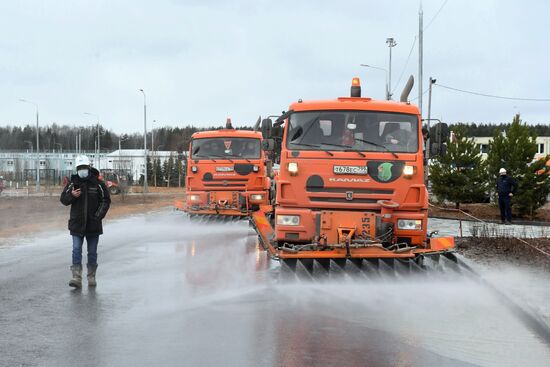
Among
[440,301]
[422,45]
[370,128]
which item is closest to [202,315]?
[440,301]

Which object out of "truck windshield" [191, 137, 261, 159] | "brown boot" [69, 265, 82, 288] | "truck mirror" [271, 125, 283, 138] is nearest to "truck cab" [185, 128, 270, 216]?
"truck windshield" [191, 137, 261, 159]

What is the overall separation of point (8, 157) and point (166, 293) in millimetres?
122062

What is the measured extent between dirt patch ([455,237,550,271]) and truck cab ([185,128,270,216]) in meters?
6.52

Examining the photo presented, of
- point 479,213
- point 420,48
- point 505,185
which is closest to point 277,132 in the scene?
point 505,185

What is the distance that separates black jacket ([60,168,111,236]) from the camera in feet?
29.7

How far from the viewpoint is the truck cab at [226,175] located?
743 inches

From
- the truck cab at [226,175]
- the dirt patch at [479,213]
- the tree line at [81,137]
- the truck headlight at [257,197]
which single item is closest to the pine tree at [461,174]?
the dirt patch at [479,213]

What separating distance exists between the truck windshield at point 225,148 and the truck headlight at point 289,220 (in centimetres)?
982

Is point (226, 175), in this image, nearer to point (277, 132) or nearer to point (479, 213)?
point (277, 132)

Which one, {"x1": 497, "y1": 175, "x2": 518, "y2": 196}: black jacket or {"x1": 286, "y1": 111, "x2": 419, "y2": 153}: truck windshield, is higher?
{"x1": 286, "y1": 111, "x2": 419, "y2": 153}: truck windshield

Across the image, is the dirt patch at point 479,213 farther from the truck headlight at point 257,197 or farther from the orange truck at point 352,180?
the orange truck at point 352,180

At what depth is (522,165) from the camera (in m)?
23.9

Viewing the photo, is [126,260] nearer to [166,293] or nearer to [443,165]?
[166,293]

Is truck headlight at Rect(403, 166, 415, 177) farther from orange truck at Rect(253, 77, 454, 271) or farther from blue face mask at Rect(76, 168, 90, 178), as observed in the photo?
blue face mask at Rect(76, 168, 90, 178)
